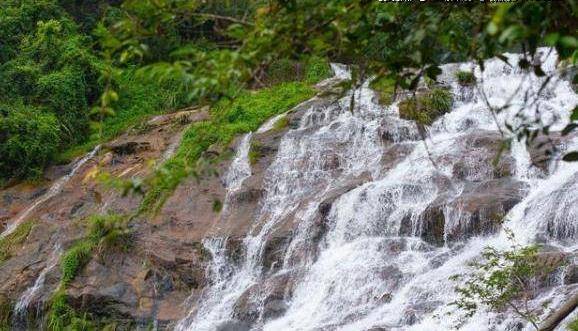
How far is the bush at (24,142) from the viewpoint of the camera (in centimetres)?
1989

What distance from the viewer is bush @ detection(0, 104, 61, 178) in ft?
65.3

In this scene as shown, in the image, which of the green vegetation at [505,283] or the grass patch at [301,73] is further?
the grass patch at [301,73]

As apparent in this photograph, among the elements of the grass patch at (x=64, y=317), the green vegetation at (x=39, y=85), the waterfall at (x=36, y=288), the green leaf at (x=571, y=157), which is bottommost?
the grass patch at (x=64, y=317)

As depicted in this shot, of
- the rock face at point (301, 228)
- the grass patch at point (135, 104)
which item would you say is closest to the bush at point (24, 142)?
the rock face at point (301, 228)

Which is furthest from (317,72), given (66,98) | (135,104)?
(66,98)

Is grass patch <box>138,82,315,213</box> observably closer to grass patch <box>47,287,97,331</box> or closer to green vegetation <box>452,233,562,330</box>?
grass patch <box>47,287,97,331</box>

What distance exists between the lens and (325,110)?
1889 centimetres

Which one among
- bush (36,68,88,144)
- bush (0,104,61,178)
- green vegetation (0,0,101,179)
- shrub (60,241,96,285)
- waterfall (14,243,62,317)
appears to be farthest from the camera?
bush (36,68,88,144)

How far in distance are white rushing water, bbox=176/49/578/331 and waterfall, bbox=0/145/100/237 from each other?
4.81 metres

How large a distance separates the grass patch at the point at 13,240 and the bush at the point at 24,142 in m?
3.05

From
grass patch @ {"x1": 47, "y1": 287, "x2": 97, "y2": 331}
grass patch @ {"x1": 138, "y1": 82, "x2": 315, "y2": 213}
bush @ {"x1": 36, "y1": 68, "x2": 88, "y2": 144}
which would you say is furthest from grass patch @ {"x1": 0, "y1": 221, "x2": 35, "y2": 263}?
bush @ {"x1": 36, "y1": 68, "x2": 88, "y2": 144}

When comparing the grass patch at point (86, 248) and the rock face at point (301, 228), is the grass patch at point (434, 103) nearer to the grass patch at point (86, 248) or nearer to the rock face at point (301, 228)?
the rock face at point (301, 228)

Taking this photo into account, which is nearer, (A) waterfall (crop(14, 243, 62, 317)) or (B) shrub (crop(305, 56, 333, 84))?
(A) waterfall (crop(14, 243, 62, 317))

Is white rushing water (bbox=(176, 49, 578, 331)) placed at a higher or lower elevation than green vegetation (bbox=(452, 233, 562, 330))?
lower
